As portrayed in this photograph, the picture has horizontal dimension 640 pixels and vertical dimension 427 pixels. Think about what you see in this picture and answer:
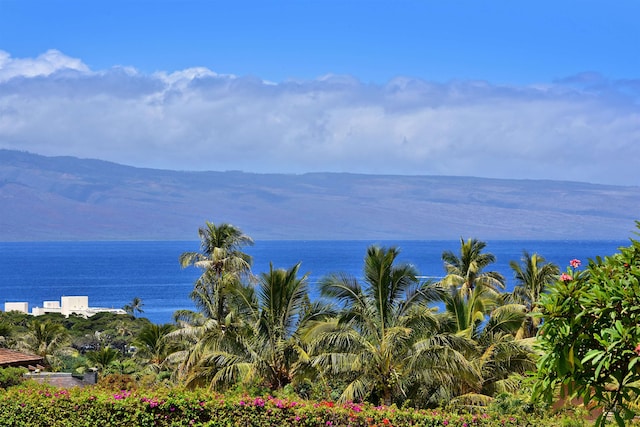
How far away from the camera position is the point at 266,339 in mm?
20234

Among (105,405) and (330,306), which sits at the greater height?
(330,306)

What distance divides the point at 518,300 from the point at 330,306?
1627cm

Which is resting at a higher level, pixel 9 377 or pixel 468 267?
pixel 468 267

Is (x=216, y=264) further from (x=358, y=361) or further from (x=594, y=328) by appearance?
(x=594, y=328)

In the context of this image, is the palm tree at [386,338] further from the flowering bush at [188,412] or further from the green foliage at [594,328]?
the green foliage at [594,328]

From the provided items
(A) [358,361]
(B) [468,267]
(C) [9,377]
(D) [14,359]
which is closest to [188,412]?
(A) [358,361]

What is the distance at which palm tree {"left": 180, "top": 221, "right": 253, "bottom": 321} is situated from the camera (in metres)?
28.0

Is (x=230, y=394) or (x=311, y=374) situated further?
(x=311, y=374)

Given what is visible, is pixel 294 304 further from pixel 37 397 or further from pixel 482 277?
pixel 482 277

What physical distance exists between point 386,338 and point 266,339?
3.33m

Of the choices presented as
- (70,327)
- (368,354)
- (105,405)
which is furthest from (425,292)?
(70,327)

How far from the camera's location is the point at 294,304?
810 inches

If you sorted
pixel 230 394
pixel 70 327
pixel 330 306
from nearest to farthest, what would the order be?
1. pixel 230 394
2. pixel 330 306
3. pixel 70 327

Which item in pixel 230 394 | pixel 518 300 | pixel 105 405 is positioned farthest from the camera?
pixel 518 300
